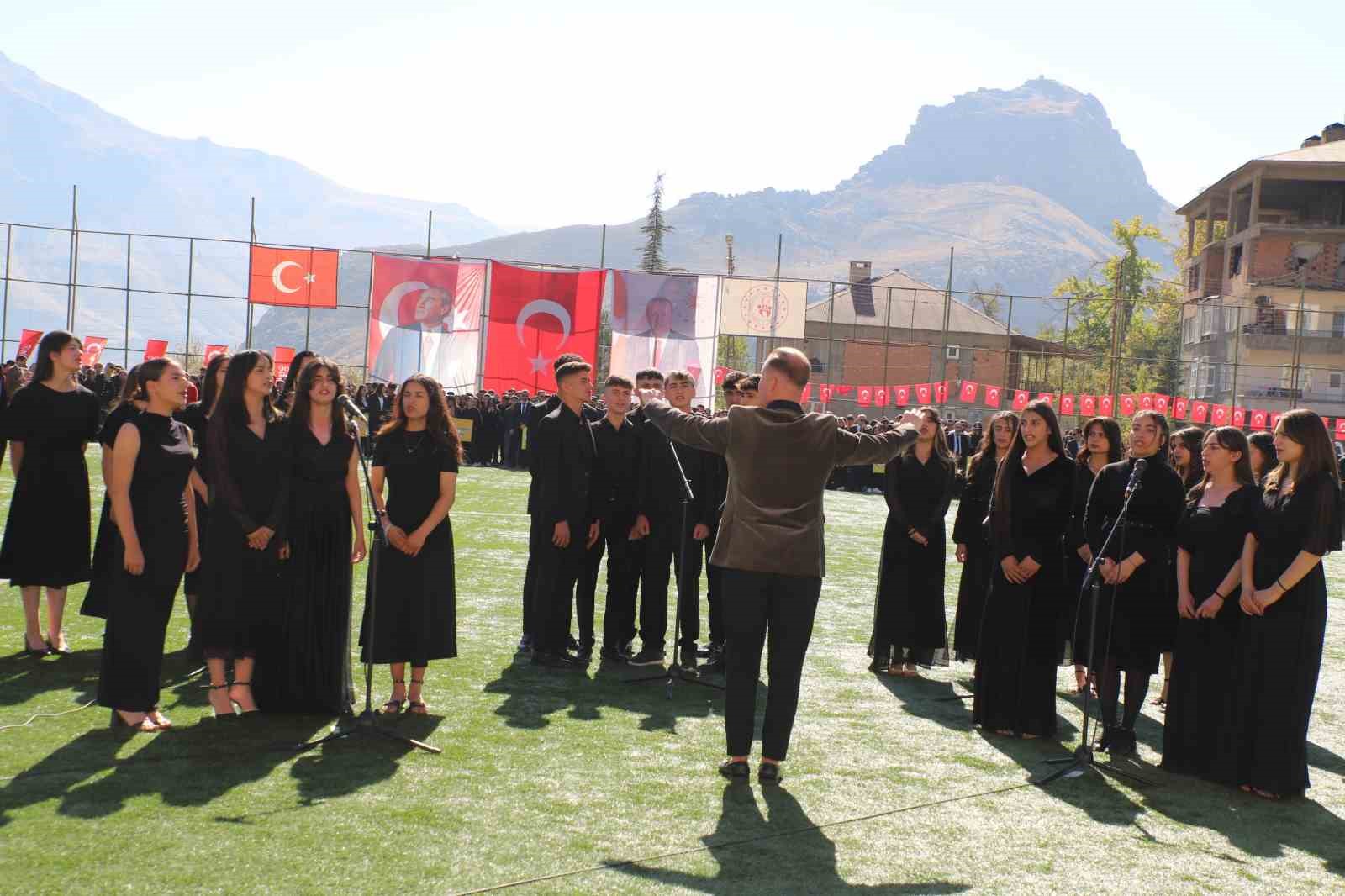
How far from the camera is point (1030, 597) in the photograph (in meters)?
6.87

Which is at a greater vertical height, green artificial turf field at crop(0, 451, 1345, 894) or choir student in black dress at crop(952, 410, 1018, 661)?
choir student in black dress at crop(952, 410, 1018, 661)

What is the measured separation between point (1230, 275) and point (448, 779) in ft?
200

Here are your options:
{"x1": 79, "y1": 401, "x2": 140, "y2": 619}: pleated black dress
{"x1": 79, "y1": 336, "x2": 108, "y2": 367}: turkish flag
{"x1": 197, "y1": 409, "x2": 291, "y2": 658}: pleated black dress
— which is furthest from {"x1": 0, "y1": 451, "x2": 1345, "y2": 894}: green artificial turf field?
{"x1": 79, "y1": 336, "x2": 108, "y2": 367}: turkish flag

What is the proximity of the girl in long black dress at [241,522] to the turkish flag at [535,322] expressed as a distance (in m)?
25.3

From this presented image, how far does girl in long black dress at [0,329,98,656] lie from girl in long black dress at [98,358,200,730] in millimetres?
1656

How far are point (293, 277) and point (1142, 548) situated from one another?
95.0 feet

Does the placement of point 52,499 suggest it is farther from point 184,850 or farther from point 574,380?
point 184,850

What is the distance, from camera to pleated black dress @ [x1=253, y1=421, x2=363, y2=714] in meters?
6.39

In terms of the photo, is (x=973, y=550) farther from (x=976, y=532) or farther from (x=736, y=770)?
(x=736, y=770)

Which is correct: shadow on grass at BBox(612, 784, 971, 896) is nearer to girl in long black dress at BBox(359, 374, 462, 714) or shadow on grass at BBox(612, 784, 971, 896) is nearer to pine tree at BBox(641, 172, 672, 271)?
girl in long black dress at BBox(359, 374, 462, 714)

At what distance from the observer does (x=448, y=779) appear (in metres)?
5.50

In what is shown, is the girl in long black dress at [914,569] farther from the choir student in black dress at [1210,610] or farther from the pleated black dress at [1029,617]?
the choir student in black dress at [1210,610]

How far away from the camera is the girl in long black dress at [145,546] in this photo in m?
5.93

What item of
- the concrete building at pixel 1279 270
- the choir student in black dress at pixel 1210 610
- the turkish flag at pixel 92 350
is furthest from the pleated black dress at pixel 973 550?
the concrete building at pixel 1279 270
